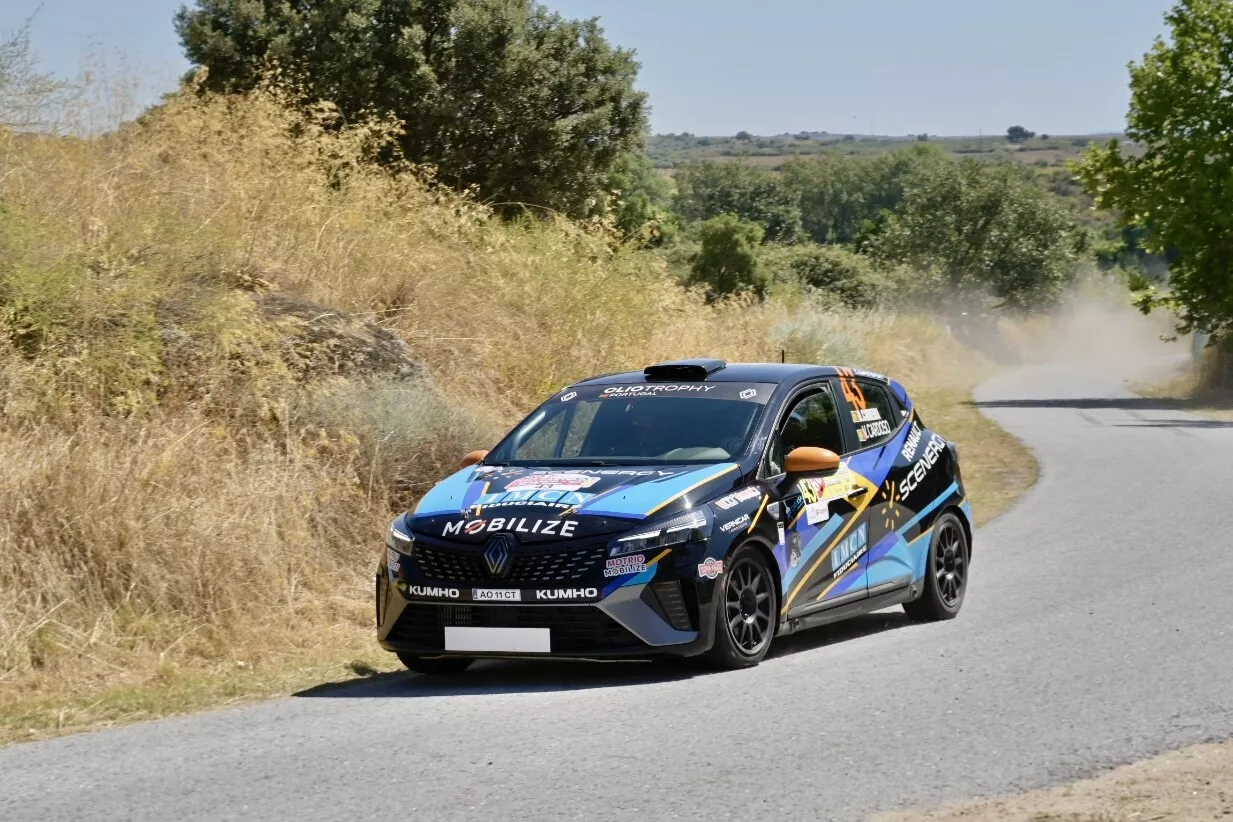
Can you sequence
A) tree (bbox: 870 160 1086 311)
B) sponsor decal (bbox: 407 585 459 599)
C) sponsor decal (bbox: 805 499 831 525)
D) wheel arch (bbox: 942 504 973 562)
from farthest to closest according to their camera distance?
1. tree (bbox: 870 160 1086 311)
2. wheel arch (bbox: 942 504 973 562)
3. sponsor decal (bbox: 805 499 831 525)
4. sponsor decal (bbox: 407 585 459 599)

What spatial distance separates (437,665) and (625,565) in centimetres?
144

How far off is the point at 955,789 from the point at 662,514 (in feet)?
8.79

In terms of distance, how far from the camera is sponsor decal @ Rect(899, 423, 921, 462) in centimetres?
1077

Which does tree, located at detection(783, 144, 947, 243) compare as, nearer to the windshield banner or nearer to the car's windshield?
the windshield banner

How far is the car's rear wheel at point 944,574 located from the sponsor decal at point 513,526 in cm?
321

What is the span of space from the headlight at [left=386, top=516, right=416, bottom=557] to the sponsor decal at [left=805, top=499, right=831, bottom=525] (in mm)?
2226

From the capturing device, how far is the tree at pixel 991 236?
268 ft

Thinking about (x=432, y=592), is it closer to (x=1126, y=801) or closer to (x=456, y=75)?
(x=1126, y=801)

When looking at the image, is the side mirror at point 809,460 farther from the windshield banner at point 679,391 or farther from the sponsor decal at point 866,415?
the sponsor decal at point 866,415

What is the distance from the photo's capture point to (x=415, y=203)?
19031 millimetres

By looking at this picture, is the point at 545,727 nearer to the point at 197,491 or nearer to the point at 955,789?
the point at 955,789

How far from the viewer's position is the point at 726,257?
4981 cm

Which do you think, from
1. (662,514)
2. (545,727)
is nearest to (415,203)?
(662,514)

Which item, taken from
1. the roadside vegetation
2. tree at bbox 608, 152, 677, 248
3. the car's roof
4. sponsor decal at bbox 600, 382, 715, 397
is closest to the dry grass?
the roadside vegetation
